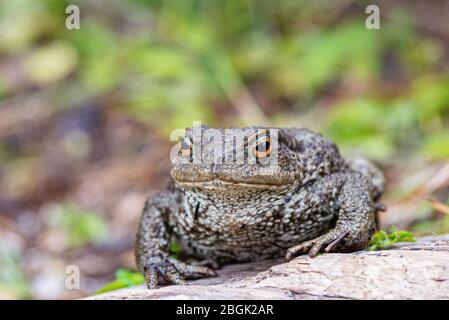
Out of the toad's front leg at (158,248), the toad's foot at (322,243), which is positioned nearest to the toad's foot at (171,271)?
the toad's front leg at (158,248)

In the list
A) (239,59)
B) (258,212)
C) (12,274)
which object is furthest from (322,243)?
(239,59)

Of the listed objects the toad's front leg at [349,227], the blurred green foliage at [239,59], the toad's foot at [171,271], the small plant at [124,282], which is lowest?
the small plant at [124,282]

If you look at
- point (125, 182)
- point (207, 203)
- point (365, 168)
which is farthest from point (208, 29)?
point (207, 203)

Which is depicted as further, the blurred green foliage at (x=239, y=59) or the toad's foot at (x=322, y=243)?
the blurred green foliage at (x=239, y=59)

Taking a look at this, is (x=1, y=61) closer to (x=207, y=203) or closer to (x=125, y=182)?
(x=125, y=182)

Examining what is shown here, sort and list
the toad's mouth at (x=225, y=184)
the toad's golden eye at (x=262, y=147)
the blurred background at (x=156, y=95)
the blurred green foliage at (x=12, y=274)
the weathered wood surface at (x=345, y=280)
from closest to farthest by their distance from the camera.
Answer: the weathered wood surface at (x=345, y=280), the toad's mouth at (x=225, y=184), the toad's golden eye at (x=262, y=147), the blurred green foliage at (x=12, y=274), the blurred background at (x=156, y=95)

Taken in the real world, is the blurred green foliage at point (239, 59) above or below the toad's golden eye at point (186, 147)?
above

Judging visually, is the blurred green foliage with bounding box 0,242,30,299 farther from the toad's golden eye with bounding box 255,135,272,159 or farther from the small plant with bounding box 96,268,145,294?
the toad's golden eye with bounding box 255,135,272,159

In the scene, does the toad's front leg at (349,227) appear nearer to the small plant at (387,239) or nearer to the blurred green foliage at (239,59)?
the small plant at (387,239)
